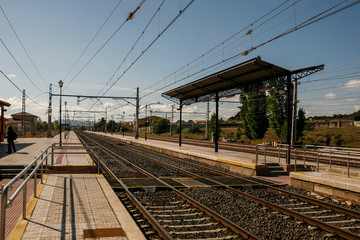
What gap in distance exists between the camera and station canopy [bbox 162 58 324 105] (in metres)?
14.4

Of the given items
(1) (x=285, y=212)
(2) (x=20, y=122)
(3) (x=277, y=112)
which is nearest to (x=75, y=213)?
(1) (x=285, y=212)

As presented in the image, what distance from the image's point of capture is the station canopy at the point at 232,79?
47.3 ft

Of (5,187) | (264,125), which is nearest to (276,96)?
(264,125)

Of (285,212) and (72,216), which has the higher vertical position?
(72,216)

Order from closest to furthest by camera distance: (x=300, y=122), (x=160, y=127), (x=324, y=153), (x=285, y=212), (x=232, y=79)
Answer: (x=285, y=212) → (x=324, y=153) → (x=232, y=79) → (x=300, y=122) → (x=160, y=127)

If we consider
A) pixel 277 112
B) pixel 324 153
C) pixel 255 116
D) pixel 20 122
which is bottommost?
pixel 324 153

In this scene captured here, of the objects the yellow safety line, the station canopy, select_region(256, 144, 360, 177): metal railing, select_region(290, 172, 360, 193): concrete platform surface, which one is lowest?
the yellow safety line

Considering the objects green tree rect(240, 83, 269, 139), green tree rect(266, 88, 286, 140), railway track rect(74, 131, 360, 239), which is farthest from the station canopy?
green tree rect(240, 83, 269, 139)

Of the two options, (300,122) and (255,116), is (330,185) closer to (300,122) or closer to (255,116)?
(300,122)

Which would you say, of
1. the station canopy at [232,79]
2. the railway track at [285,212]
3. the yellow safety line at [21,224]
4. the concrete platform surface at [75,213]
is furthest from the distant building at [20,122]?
the railway track at [285,212]

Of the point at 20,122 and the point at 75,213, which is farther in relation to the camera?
the point at 20,122

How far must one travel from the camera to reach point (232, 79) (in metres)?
17.7

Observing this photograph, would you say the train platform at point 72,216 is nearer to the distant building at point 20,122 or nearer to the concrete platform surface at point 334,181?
the concrete platform surface at point 334,181

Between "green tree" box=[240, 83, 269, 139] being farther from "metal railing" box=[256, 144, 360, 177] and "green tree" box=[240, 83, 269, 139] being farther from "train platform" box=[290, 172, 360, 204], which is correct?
"train platform" box=[290, 172, 360, 204]
